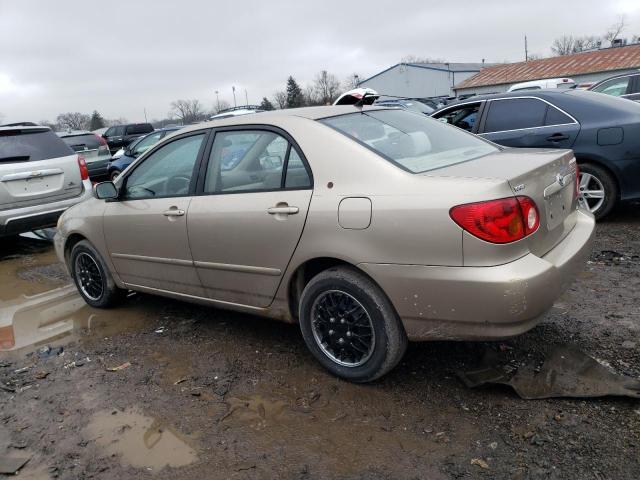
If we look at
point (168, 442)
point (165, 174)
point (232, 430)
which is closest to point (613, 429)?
point (232, 430)

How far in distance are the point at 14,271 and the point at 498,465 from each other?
250 inches

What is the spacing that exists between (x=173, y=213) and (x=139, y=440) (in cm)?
158

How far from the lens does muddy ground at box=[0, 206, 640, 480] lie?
2459mm

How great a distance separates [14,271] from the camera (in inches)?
259

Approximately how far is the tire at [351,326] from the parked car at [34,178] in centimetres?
519

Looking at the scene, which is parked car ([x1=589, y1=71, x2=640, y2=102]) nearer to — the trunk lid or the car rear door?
the trunk lid

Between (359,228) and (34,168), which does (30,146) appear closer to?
(34,168)

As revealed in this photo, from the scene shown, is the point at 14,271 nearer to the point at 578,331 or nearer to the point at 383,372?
the point at 383,372

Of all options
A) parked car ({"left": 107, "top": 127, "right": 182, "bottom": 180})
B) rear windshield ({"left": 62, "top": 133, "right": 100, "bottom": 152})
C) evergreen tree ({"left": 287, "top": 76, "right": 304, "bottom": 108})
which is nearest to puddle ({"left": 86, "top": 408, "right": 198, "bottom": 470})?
parked car ({"left": 107, "top": 127, "right": 182, "bottom": 180})

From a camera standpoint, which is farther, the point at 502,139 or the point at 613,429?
the point at 502,139

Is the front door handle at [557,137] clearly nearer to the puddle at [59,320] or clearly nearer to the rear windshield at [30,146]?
the puddle at [59,320]

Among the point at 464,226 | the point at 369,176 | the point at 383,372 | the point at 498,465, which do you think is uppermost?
the point at 369,176

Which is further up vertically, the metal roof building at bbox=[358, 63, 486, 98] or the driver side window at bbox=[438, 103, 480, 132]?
the metal roof building at bbox=[358, 63, 486, 98]

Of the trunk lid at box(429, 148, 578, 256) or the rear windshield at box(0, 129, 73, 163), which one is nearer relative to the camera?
the trunk lid at box(429, 148, 578, 256)
